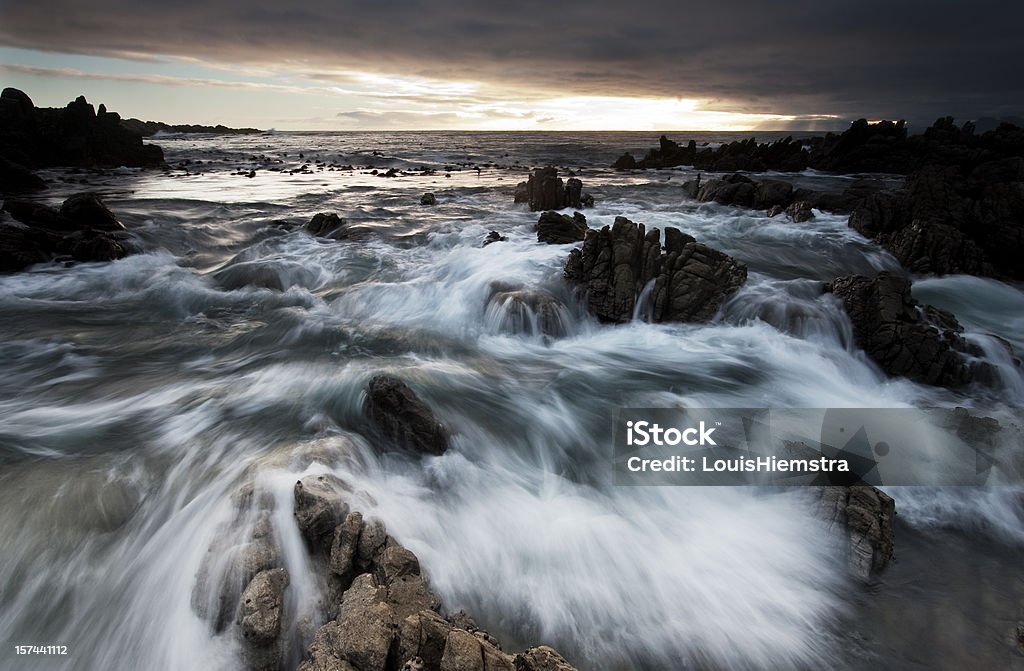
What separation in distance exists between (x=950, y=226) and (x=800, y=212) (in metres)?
6.79

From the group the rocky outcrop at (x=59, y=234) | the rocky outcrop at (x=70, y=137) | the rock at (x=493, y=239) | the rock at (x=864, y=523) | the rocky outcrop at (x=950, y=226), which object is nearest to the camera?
the rock at (x=864, y=523)

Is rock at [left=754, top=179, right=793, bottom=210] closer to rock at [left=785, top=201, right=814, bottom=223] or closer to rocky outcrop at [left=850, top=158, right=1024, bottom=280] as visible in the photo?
rock at [left=785, top=201, right=814, bottom=223]

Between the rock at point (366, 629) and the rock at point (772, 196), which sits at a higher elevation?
the rock at point (772, 196)

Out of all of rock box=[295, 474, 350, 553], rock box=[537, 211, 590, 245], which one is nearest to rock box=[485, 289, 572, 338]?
rock box=[537, 211, 590, 245]

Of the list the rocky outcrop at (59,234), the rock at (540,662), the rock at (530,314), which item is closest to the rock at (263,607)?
the rock at (540,662)

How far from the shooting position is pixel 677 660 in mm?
4293

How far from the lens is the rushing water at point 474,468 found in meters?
4.44

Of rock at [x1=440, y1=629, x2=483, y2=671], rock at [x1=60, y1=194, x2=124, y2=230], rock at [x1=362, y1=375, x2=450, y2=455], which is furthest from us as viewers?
rock at [x1=60, y1=194, x2=124, y2=230]

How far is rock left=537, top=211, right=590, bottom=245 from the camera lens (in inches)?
651

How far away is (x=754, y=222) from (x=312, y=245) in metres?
18.9

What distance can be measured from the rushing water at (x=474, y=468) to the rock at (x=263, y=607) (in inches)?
8.8

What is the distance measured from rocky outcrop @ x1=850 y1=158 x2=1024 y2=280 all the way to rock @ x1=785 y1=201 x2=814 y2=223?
272cm
